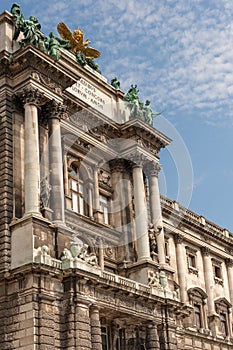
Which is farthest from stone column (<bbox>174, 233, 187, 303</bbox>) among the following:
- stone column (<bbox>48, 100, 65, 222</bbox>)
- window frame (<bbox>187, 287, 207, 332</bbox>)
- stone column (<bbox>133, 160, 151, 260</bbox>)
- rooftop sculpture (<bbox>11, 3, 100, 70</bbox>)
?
stone column (<bbox>48, 100, 65, 222</bbox>)

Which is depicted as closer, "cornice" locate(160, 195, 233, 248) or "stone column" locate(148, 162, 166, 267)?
"stone column" locate(148, 162, 166, 267)

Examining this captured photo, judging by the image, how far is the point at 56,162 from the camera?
35.3 metres

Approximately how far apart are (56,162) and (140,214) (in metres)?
8.13

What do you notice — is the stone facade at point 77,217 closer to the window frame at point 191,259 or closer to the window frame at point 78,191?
the window frame at point 78,191

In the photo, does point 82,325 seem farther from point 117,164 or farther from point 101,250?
point 117,164

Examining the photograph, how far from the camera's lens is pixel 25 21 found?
37.3 metres

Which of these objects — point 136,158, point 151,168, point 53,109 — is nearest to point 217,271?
point 151,168

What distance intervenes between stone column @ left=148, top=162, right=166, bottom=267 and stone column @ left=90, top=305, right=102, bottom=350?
33.0ft

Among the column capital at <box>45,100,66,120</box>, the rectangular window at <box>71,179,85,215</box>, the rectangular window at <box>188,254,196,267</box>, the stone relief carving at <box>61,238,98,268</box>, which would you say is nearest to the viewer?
the stone relief carving at <box>61,238,98,268</box>

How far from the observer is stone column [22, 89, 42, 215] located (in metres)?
32.8

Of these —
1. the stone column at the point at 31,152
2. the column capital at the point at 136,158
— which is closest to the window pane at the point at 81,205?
the column capital at the point at 136,158

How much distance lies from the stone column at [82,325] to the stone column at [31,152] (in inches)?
200

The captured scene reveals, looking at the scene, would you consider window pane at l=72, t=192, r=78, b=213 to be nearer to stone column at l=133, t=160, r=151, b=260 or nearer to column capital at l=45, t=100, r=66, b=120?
stone column at l=133, t=160, r=151, b=260

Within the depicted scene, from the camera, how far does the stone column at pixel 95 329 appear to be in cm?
3148
